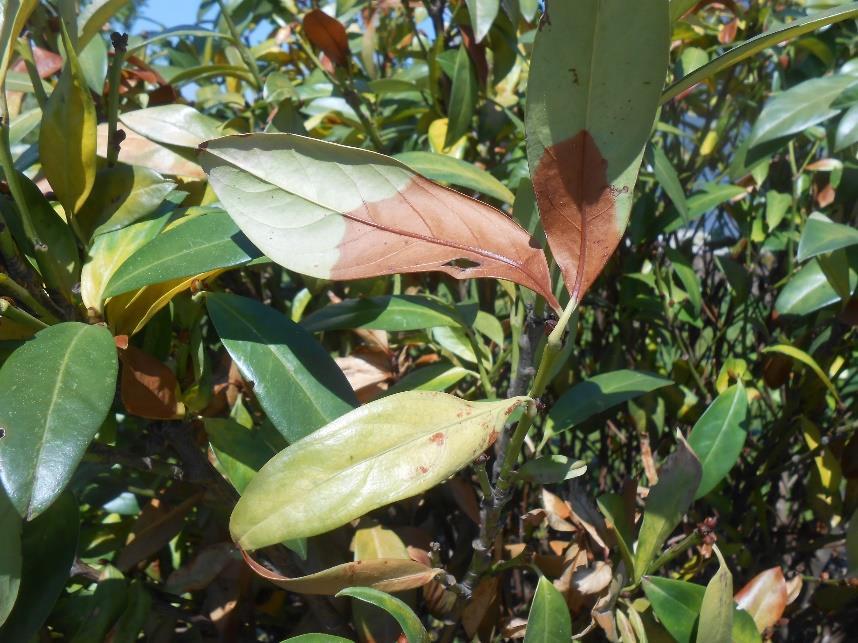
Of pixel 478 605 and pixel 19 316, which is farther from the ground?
pixel 19 316

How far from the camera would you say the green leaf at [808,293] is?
3.23ft

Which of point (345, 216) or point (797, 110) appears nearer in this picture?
point (345, 216)

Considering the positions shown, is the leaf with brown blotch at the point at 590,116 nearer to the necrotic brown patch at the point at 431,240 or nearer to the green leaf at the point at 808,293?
the necrotic brown patch at the point at 431,240

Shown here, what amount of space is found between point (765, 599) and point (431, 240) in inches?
24.5

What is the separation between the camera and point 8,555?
1.56 feet

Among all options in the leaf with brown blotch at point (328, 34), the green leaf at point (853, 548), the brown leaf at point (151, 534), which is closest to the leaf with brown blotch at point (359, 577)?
the brown leaf at point (151, 534)

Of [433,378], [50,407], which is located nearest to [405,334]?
[433,378]

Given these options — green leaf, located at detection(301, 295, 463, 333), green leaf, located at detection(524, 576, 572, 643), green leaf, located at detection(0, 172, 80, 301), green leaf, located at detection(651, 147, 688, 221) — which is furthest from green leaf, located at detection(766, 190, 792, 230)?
green leaf, located at detection(0, 172, 80, 301)

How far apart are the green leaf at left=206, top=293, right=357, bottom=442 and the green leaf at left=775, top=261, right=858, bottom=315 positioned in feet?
2.18

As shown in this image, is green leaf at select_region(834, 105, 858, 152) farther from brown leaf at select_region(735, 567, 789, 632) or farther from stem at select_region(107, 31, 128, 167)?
stem at select_region(107, 31, 128, 167)

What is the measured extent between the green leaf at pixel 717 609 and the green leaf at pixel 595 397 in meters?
0.21

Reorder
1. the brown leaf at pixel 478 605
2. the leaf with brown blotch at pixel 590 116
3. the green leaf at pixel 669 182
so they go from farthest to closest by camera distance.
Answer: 1. the green leaf at pixel 669 182
2. the brown leaf at pixel 478 605
3. the leaf with brown blotch at pixel 590 116

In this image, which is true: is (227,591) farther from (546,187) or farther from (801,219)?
(801,219)

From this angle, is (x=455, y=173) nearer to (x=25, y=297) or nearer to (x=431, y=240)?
(x=431, y=240)
